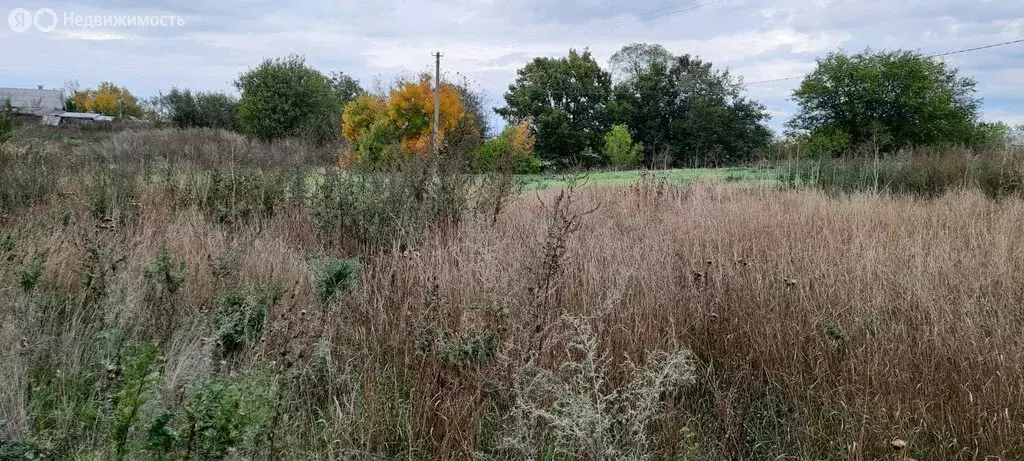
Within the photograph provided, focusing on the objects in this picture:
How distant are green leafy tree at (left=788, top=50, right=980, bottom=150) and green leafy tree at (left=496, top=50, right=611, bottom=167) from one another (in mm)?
14638

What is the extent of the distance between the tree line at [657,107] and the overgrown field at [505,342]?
2977cm

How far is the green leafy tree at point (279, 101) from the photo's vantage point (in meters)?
34.4

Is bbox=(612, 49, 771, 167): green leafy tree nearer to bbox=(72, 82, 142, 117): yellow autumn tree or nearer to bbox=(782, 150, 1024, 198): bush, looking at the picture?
bbox=(782, 150, 1024, 198): bush

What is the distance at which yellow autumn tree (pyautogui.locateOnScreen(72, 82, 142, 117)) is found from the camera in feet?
200

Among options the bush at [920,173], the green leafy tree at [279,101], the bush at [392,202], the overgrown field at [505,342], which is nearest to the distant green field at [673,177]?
the bush at [920,173]

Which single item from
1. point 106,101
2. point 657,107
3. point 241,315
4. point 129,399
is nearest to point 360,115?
point 657,107

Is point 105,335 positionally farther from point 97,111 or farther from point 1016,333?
point 97,111

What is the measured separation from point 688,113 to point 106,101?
6068 centimetres

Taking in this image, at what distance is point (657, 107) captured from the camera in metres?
40.6

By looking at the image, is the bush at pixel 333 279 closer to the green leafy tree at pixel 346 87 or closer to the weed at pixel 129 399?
the weed at pixel 129 399

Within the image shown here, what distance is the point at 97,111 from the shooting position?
65688mm

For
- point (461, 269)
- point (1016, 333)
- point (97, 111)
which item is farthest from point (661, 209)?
point (97, 111)

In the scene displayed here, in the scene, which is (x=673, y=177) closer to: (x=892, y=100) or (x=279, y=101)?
(x=279, y=101)

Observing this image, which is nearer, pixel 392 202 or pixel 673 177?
pixel 392 202
